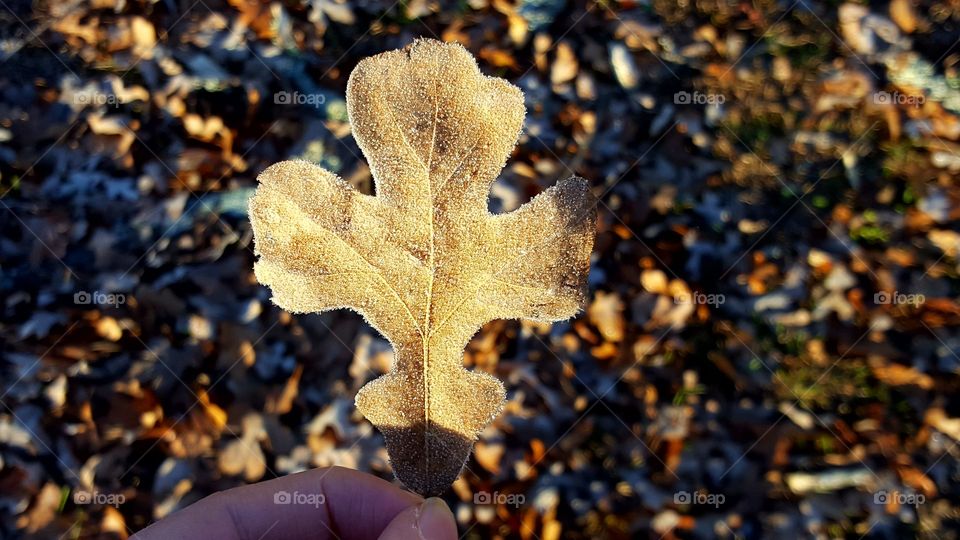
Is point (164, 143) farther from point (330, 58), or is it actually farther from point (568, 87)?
point (568, 87)

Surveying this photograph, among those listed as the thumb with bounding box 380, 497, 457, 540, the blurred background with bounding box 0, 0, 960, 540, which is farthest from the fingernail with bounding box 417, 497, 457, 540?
the blurred background with bounding box 0, 0, 960, 540

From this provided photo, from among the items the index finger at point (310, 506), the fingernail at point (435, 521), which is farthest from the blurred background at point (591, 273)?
the fingernail at point (435, 521)

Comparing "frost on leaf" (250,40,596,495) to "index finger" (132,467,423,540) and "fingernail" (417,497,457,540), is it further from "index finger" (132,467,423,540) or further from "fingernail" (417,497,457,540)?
"index finger" (132,467,423,540)

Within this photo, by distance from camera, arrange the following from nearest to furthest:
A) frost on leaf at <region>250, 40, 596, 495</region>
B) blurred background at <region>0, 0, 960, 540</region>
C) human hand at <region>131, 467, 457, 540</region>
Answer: frost on leaf at <region>250, 40, 596, 495</region>
human hand at <region>131, 467, 457, 540</region>
blurred background at <region>0, 0, 960, 540</region>

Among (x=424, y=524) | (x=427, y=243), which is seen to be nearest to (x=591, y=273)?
(x=427, y=243)

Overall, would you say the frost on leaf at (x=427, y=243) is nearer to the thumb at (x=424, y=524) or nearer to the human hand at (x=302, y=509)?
the thumb at (x=424, y=524)

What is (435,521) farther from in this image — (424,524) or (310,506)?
(310,506)
